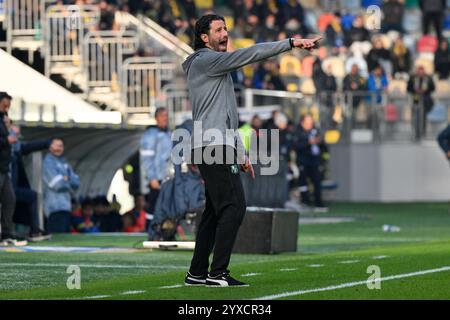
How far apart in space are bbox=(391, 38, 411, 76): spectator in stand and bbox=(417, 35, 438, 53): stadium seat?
3.48ft

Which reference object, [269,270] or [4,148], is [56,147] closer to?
[4,148]

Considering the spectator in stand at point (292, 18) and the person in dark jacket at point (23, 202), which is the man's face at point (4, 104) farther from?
the spectator in stand at point (292, 18)

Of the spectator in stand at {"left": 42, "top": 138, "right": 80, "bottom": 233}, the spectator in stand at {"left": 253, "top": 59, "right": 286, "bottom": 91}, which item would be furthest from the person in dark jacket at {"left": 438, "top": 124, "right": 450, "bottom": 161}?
the spectator in stand at {"left": 42, "top": 138, "right": 80, "bottom": 233}

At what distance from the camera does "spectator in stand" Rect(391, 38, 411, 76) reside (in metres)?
39.1

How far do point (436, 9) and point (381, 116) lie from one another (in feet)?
21.4

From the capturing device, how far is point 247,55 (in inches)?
454

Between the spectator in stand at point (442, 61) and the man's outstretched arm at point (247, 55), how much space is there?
90.9 feet

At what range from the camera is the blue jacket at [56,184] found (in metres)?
22.3

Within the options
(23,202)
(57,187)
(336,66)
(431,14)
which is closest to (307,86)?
(336,66)

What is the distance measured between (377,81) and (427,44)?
3.94 metres
